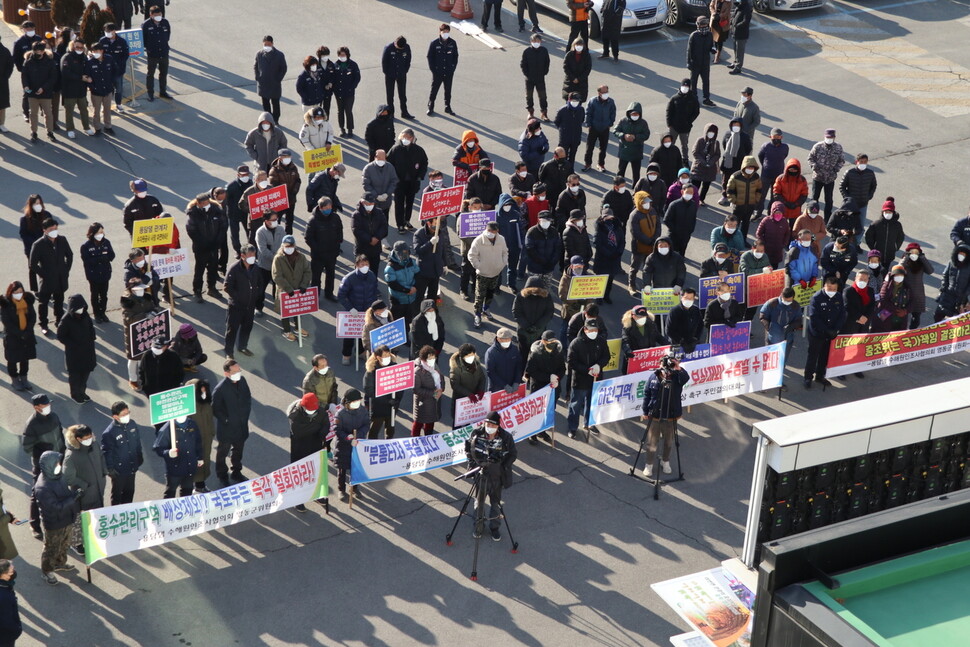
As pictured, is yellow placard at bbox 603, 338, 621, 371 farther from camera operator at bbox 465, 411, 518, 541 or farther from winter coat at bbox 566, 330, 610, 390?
camera operator at bbox 465, 411, 518, 541

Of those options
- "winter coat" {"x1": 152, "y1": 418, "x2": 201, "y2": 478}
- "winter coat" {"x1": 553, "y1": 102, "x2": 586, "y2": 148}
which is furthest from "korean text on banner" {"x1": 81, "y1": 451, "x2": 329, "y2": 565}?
"winter coat" {"x1": 553, "y1": 102, "x2": 586, "y2": 148}

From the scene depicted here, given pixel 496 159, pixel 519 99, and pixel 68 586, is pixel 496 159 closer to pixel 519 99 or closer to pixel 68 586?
pixel 519 99

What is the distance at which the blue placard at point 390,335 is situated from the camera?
53.8 feet

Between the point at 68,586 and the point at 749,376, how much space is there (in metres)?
8.79

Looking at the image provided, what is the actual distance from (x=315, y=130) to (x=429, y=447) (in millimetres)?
8001

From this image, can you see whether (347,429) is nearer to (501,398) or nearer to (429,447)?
(429,447)

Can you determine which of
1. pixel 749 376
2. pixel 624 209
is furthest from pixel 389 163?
pixel 749 376

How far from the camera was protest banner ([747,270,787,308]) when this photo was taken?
60.4 feet

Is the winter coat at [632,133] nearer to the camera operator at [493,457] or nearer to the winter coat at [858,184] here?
the winter coat at [858,184]

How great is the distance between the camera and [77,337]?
623 inches

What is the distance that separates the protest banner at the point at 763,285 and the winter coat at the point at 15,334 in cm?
961

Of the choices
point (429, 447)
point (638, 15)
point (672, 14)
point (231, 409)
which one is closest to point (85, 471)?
point (231, 409)

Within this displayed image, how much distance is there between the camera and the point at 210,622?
13000 millimetres

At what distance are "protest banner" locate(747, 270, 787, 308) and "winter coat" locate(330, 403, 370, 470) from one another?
21.1 feet
